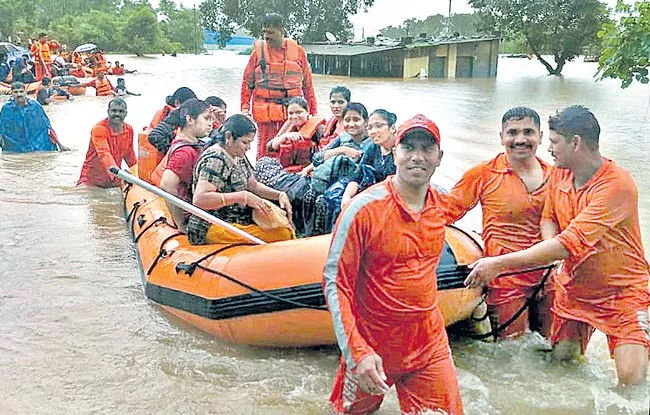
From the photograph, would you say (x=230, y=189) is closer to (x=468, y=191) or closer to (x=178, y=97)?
(x=468, y=191)

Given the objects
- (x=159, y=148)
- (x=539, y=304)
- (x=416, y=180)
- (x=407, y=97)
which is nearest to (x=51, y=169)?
(x=159, y=148)

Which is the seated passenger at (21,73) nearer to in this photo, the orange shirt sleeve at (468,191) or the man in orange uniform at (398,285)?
the orange shirt sleeve at (468,191)

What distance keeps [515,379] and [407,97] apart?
20.1 m

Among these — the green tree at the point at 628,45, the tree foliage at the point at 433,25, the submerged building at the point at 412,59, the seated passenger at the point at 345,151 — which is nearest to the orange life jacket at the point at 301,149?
the seated passenger at the point at 345,151

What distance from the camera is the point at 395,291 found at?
2754mm

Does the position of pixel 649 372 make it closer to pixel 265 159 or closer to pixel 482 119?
pixel 265 159

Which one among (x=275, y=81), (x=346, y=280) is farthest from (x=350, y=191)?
(x=275, y=81)

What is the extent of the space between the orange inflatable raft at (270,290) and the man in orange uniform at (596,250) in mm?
677

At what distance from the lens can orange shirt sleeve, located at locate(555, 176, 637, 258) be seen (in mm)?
3359

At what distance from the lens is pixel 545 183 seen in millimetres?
3916

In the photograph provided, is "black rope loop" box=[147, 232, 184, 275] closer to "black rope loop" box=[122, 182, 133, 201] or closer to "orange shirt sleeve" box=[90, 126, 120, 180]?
"black rope loop" box=[122, 182, 133, 201]

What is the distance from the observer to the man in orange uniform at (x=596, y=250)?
3.37m

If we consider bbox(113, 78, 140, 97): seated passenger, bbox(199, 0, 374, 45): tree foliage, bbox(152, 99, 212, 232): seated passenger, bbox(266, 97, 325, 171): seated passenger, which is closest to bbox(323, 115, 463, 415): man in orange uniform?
bbox(152, 99, 212, 232): seated passenger

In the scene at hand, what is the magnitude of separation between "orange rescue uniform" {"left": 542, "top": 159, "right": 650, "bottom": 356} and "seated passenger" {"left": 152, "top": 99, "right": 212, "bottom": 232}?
7.82 ft
